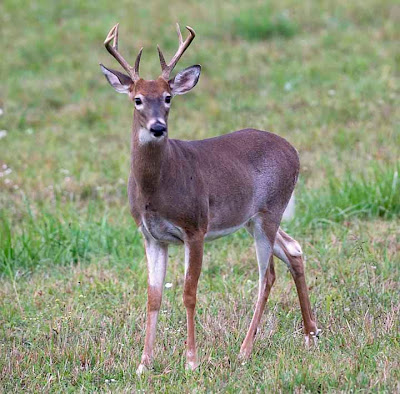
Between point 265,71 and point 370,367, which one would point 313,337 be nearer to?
point 370,367

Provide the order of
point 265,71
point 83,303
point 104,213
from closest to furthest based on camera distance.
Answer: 1. point 83,303
2. point 104,213
3. point 265,71

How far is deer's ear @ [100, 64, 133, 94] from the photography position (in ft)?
16.2

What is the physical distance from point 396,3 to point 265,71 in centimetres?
304

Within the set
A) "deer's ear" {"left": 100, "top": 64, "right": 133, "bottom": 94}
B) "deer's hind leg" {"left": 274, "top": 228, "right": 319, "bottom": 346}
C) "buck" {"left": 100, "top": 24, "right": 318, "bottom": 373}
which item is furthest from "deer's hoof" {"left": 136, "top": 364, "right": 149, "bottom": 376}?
"deer's ear" {"left": 100, "top": 64, "right": 133, "bottom": 94}

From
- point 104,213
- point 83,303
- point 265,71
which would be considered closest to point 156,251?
point 83,303

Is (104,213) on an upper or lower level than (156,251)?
lower

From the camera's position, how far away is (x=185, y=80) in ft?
16.9

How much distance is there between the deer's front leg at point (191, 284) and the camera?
495 cm

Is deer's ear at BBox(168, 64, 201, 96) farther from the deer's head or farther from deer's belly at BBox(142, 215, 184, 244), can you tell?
deer's belly at BBox(142, 215, 184, 244)

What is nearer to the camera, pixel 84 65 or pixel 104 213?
pixel 104 213

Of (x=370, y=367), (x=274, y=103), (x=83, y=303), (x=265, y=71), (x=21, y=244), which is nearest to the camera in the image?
(x=370, y=367)

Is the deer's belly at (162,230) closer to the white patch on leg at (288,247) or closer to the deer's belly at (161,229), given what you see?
the deer's belly at (161,229)

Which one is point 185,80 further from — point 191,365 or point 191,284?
point 191,365

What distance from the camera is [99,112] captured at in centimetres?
1115
